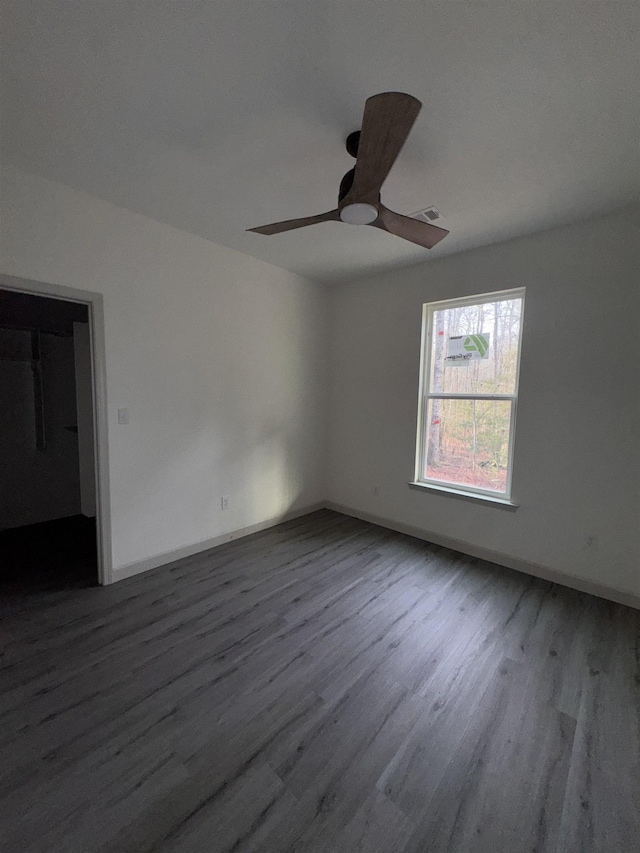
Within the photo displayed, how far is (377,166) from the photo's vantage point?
57.4 inches

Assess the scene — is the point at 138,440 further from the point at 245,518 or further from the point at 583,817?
the point at 583,817

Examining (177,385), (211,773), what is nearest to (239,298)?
(177,385)

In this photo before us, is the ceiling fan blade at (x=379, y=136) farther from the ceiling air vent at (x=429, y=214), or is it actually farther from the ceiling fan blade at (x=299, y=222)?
the ceiling air vent at (x=429, y=214)

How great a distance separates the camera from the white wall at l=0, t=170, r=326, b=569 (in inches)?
91.6

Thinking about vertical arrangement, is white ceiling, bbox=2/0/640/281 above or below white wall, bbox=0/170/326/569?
above

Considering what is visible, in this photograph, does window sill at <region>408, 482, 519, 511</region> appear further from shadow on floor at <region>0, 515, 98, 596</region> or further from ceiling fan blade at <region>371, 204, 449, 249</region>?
shadow on floor at <region>0, 515, 98, 596</region>

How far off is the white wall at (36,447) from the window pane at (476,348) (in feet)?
13.8

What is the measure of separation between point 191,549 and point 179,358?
172 cm

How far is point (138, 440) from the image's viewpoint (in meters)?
2.76

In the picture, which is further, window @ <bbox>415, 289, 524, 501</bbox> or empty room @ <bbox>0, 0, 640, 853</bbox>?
window @ <bbox>415, 289, 524, 501</bbox>

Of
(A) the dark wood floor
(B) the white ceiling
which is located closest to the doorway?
(A) the dark wood floor

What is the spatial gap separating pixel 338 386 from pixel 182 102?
302 centimetres

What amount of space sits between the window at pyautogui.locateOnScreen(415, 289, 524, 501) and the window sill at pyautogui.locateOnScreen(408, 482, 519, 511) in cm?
4

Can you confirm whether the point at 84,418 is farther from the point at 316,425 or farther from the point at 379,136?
the point at 379,136
